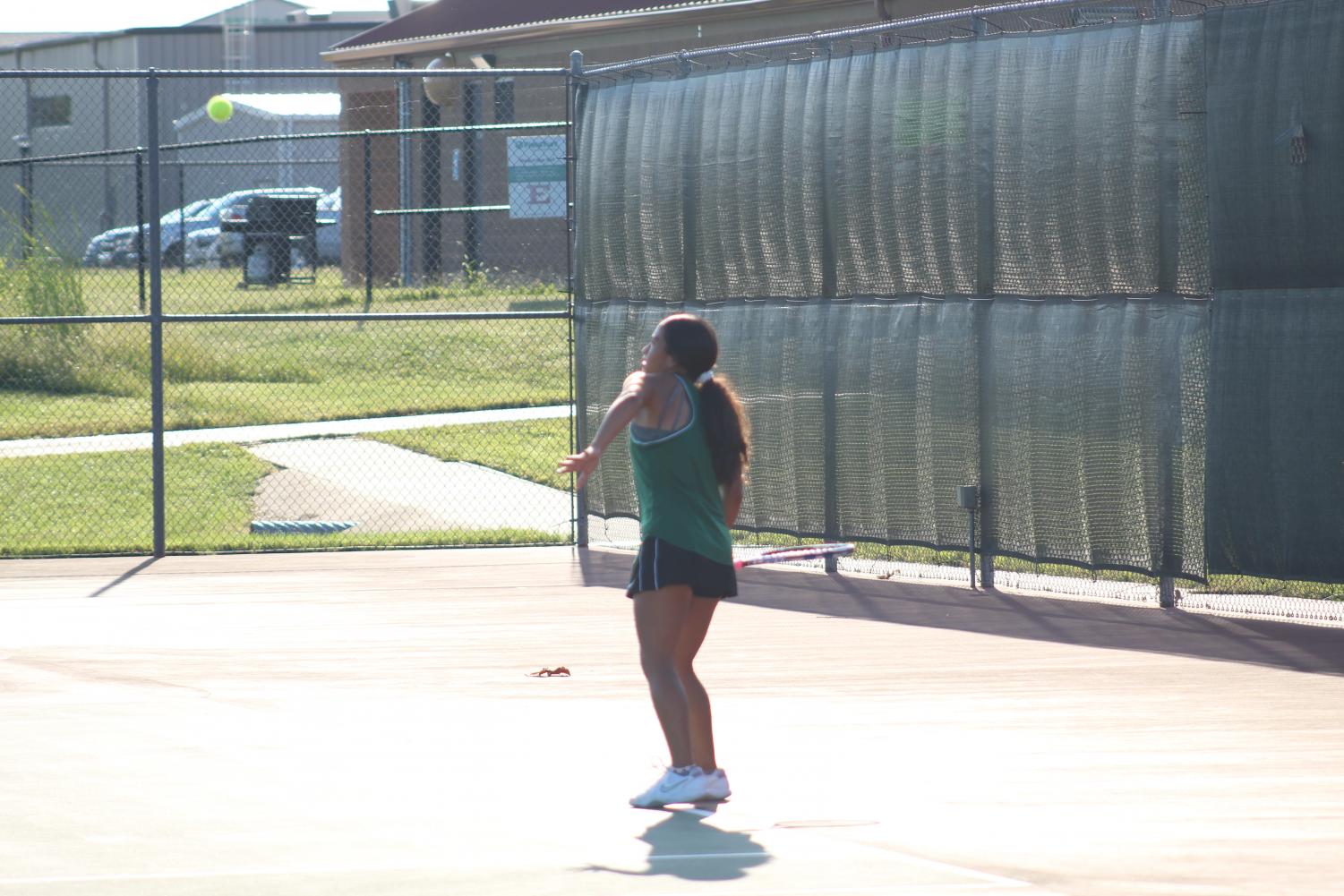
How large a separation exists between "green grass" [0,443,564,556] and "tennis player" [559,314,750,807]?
6.31 metres

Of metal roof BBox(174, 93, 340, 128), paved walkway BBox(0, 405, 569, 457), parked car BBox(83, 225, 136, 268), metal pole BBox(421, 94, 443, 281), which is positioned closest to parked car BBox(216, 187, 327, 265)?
metal pole BBox(421, 94, 443, 281)

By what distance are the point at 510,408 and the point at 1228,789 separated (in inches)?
512

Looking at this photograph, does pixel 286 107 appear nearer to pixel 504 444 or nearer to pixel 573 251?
pixel 504 444

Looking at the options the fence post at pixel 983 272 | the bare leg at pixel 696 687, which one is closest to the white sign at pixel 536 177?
the fence post at pixel 983 272

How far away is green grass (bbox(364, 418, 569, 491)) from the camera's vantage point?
15141 millimetres

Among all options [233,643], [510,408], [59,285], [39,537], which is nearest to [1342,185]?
[233,643]

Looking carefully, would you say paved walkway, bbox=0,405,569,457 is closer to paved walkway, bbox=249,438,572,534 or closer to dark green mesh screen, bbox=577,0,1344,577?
paved walkway, bbox=249,438,572,534

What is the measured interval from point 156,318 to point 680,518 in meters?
6.47

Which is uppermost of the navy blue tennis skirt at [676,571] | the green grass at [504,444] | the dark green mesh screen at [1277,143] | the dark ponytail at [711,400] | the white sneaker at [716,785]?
the dark green mesh screen at [1277,143]

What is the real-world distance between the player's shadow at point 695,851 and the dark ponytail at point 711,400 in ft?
3.60

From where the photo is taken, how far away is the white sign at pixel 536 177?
13.0 meters

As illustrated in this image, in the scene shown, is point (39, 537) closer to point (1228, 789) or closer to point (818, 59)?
point (818, 59)

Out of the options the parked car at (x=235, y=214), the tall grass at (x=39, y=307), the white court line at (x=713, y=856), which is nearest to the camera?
the white court line at (x=713, y=856)

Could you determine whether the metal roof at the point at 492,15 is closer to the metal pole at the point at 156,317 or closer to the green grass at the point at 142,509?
the green grass at the point at 142,509
